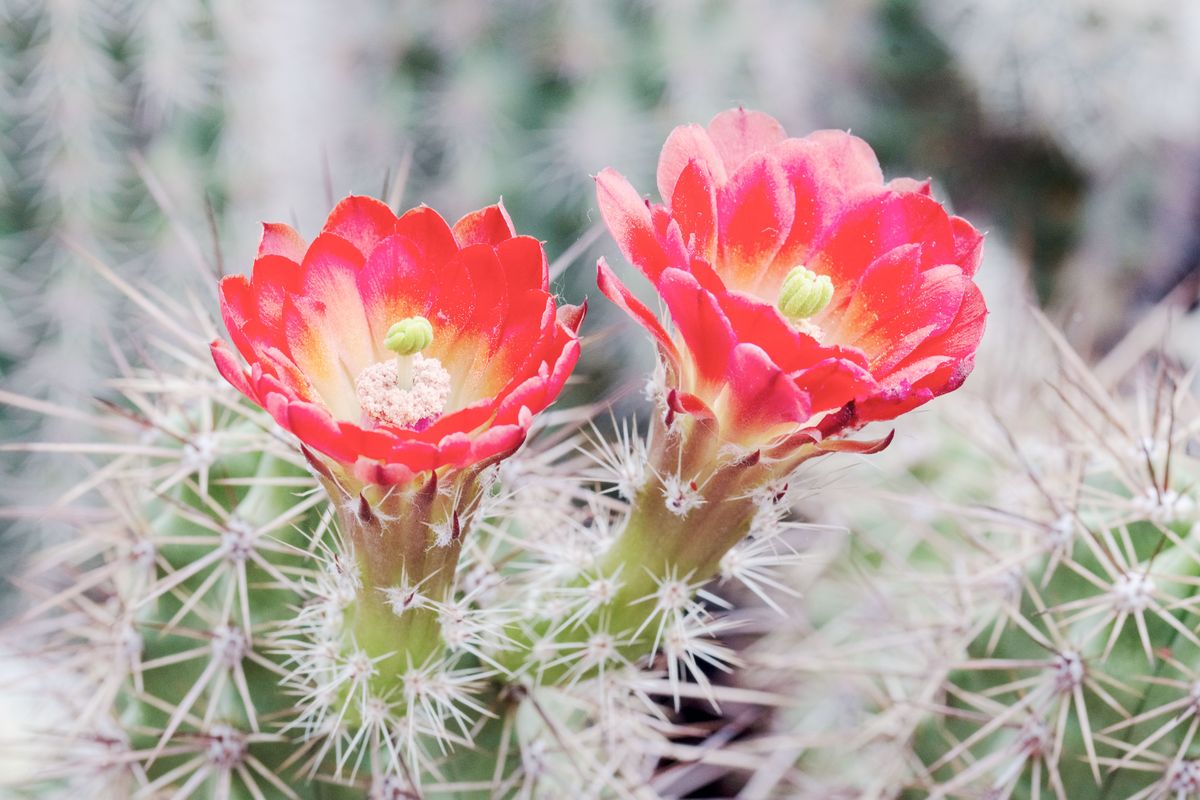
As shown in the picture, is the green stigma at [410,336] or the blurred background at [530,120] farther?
the blurred background at [530,120]

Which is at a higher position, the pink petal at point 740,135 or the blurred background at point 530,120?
the pink petal at point 740,135

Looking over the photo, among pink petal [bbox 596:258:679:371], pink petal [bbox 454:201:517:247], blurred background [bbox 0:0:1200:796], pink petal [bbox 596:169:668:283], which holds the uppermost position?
pink petal [bbox 596:169:668:283]

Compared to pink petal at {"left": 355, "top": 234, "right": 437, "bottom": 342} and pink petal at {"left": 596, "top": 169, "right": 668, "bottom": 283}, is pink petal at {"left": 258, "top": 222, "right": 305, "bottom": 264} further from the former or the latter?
pink petal at {"left": 596, "top": 169, "right": 668, "bottom": 283}

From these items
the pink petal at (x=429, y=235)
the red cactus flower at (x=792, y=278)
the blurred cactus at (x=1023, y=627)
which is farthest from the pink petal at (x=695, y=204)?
the blurred cactus at (x=1023, y=627)

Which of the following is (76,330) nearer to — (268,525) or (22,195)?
(22,195)

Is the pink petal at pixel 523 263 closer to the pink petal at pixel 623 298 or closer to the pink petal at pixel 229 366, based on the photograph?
the pink petal at pixel 623 298

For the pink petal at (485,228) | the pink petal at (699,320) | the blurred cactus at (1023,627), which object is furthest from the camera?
the blurred cactus at (1023,627)

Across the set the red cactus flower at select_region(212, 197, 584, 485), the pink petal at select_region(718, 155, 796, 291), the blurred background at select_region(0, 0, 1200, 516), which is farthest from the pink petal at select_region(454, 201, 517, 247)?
the blurred background at select_region(0, 0, 1200, 516)
